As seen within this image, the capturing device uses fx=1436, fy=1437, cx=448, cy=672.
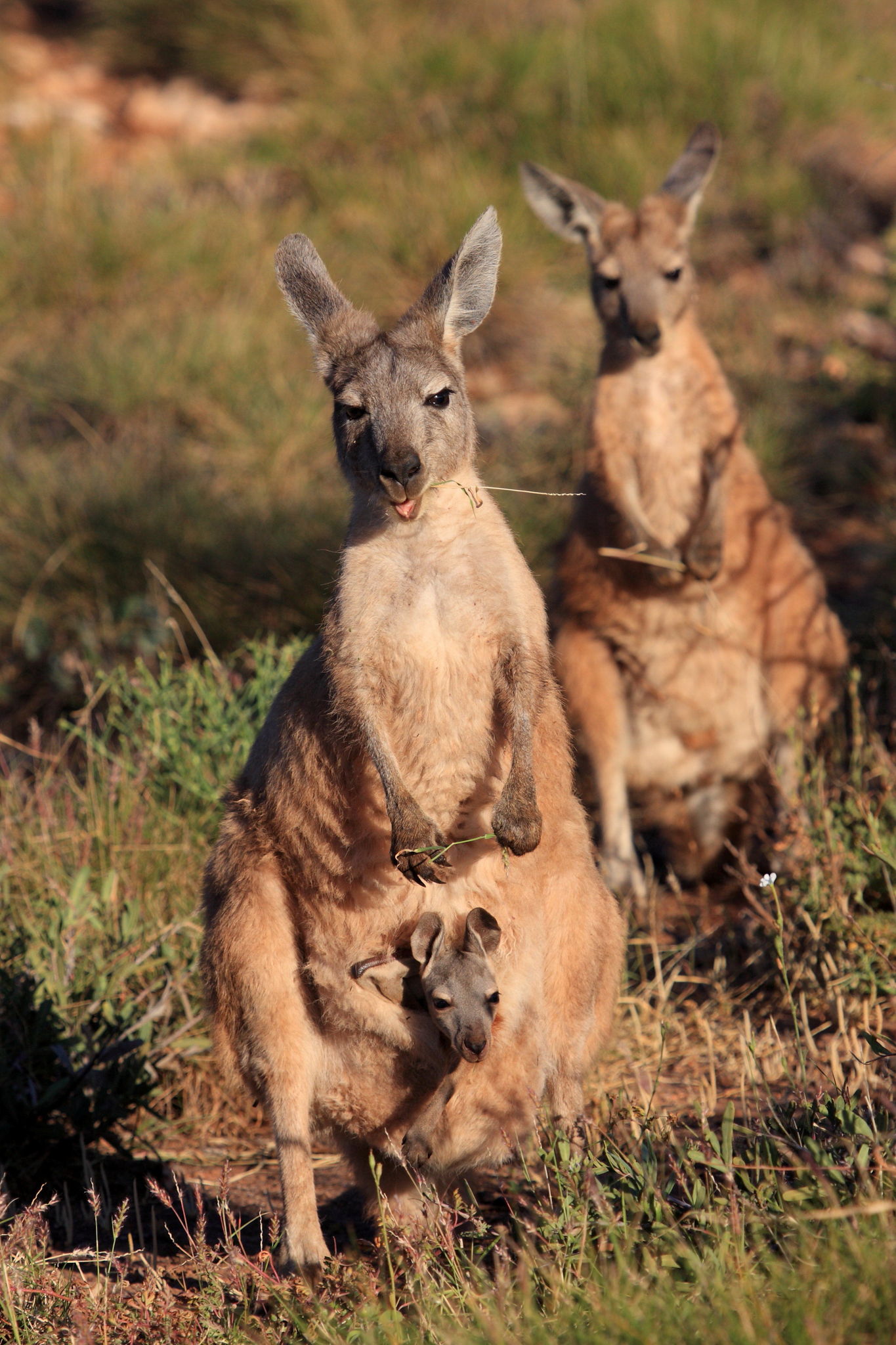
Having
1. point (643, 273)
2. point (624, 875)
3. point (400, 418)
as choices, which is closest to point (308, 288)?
point (400, 418)

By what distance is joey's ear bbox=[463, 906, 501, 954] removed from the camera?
285cm

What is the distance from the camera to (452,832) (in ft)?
9.61

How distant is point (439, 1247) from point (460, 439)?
163 centimetres

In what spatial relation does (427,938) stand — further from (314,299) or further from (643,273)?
(643,273)

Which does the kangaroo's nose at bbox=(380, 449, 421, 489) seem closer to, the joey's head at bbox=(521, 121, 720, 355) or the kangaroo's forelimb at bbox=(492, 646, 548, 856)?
the kangaroo's forelimb at bbox=(492, 646, 548, 856)

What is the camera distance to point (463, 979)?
2.78m

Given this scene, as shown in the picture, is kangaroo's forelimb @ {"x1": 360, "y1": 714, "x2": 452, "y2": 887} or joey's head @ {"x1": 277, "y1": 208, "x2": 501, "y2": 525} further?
joey's head @ {"x1": 277, "y1": 208, "x2": 501, "y2": 525}

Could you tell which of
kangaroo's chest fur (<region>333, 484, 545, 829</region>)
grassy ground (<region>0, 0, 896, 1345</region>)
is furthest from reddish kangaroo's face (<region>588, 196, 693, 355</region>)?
kangaroo's chest fur (<region>333, 484, 545, 829</region>)

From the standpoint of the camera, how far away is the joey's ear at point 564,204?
17.9 feet

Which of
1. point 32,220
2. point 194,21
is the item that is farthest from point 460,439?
point 194,21

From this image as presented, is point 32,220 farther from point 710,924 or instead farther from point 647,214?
point 710,924

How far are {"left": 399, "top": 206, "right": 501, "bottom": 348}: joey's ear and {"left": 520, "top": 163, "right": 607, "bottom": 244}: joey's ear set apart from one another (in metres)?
2.20

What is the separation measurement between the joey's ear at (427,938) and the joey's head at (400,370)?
2.65 ft

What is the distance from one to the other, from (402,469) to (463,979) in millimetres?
1008
